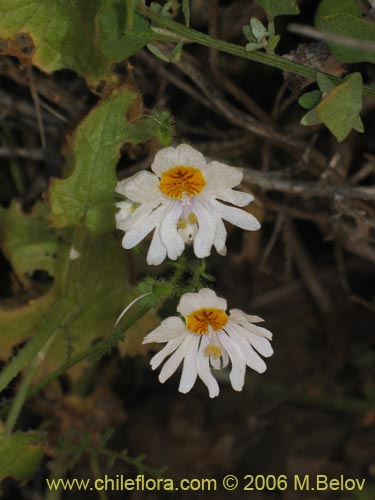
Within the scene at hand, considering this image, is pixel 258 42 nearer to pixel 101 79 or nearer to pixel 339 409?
pixel 101 79

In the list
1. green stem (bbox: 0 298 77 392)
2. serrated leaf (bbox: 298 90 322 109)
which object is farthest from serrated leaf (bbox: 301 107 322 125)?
green stem (bbox: 0 298 77 392)

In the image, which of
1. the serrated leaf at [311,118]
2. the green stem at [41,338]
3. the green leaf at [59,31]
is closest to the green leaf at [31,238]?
the green stem at [41,338]

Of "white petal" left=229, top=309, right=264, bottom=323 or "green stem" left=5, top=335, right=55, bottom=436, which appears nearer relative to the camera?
"white petal" left=229, top=309, right=264, bottom=323

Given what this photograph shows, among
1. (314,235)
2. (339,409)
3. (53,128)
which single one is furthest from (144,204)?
(339,409)

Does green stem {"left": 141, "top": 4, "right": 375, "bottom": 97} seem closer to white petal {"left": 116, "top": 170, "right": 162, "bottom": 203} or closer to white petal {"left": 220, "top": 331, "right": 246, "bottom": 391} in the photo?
white petal {"left": 116, "top": 170, "right": 162, "bottom": 203}

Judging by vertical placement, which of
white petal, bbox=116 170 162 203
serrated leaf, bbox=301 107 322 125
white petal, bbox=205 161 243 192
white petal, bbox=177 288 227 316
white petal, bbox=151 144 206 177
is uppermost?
serrated leaf, bbox=301 107 322 125
